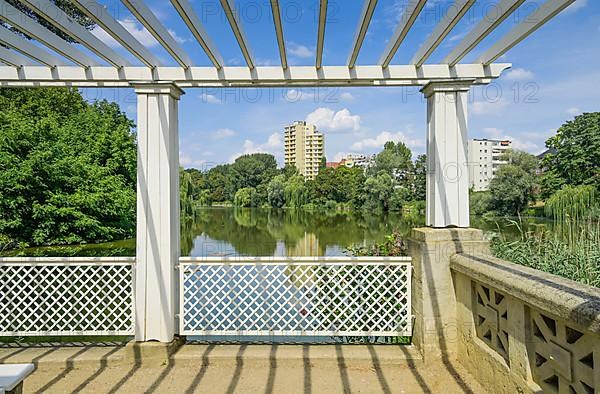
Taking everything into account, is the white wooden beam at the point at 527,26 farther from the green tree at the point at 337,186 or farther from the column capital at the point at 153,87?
the green tree at the point at 337,186

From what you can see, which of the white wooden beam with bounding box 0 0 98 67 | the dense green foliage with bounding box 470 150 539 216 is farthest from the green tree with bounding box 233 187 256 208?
the white wooden beam with bounding box 0 0 98 67

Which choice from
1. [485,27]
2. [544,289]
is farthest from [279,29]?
[544,289]

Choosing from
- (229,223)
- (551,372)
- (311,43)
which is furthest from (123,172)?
(551,372)

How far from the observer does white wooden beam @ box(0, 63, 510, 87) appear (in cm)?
314

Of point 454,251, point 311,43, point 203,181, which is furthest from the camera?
point 203,181

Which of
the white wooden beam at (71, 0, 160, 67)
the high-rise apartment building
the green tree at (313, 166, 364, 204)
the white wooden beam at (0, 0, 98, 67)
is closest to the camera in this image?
the white wooden beam at (71, 0, 160, 67)

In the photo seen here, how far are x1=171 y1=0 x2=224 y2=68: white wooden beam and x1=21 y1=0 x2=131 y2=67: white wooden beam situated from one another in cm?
70

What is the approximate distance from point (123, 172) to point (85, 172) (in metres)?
2.12

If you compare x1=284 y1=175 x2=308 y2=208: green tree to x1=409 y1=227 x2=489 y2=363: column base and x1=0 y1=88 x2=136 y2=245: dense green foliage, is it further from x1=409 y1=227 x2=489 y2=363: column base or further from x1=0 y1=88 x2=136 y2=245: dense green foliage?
x1=409 y1=227 x2=489 y2=363: column base

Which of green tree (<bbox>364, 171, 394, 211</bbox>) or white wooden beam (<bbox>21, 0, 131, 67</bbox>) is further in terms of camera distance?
green tree (<bbox>364, 171, 394, 211</bbox>)

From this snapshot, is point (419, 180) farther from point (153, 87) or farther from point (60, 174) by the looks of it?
point (153, 87)

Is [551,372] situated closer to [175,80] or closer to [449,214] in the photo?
[449,214]

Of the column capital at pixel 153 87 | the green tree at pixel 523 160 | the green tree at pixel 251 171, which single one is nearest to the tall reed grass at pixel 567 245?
the column capital at pixel 153 87

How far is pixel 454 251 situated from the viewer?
123 inches
